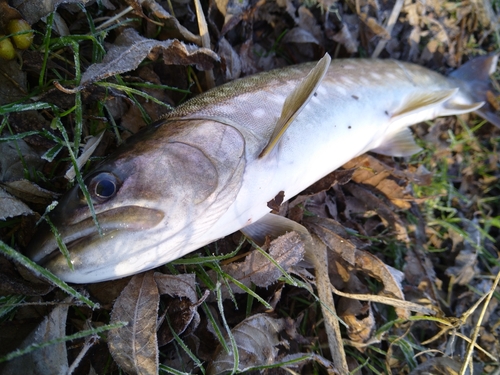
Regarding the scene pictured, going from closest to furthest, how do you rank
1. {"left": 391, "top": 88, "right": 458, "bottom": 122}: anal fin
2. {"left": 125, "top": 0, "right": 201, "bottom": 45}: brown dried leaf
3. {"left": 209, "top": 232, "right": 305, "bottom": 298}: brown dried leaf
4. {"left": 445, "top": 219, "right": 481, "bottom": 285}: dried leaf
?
{"left": 209, "top": 232, "right": 305, "bottom": 298}: brown dried leaf → {"left": 125, "top": 0, "right": 201, "bottom": 45}: brown dried leaf → {"left": 391, "top": 88, "right": 458, "bottom": 122}: anal fin → {"left": 445, "top": 219, "right": 481, "bottom": 285}: dried leaf

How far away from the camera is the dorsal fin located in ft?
6.73

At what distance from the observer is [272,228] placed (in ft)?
8.14

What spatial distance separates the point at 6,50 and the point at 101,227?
1.27 m

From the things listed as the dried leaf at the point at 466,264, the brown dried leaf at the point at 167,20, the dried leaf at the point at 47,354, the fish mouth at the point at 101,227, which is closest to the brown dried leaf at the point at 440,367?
the dried leaf at the point at 466,264

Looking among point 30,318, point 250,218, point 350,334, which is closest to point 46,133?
point 30,318

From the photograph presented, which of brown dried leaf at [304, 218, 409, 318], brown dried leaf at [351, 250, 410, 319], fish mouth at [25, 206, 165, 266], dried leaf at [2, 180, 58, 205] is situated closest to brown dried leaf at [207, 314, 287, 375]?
brown dried leaf at [304, 218, 409, 318]

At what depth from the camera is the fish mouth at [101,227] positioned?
1.82 m

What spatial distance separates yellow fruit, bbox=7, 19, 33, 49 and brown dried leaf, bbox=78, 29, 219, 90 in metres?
0.42

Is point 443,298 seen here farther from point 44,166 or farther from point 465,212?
point 44,166

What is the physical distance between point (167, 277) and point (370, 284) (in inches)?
64.5

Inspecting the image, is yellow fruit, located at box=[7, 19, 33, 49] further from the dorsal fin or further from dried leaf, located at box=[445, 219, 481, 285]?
dried leaf, located at box=[445, 219, 481, 285]

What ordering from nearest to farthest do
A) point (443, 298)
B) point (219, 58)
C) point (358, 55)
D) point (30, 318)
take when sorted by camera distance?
point (30, 318), point (219, 58), point (443, 298), point (358, 55)

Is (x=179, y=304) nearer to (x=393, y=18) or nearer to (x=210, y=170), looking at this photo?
(x=210, y=170)

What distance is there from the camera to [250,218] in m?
2.24
